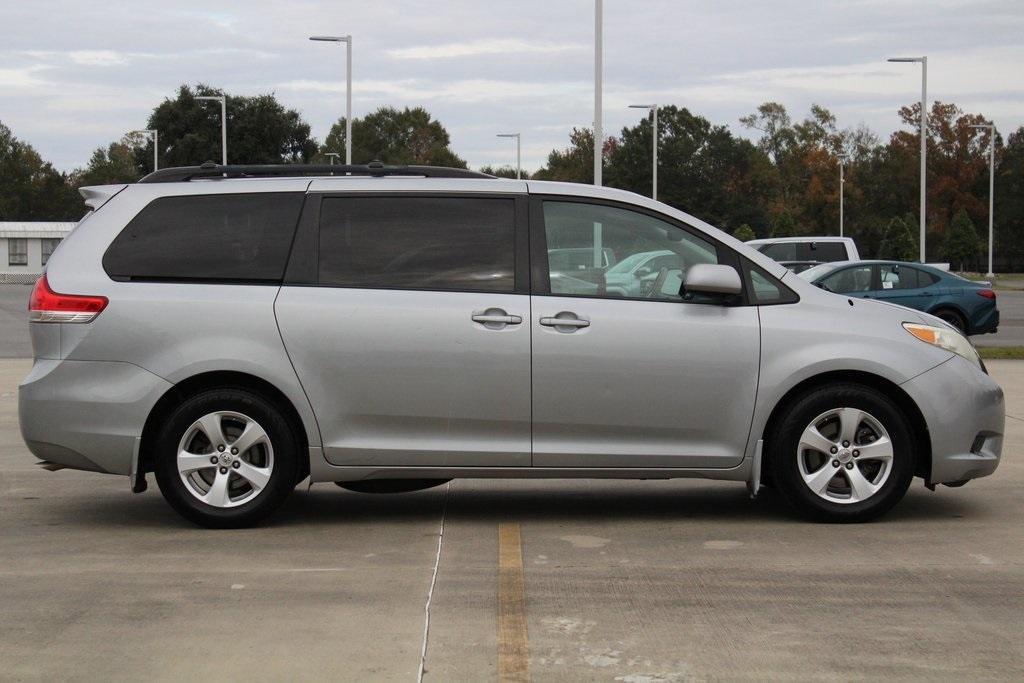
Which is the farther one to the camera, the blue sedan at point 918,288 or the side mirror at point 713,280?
the blue sedan at point 918,288

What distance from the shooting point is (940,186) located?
97688mm

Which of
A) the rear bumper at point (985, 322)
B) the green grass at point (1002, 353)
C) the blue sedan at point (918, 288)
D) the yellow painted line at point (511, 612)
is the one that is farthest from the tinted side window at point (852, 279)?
the yellow painted line at point (511, 612)

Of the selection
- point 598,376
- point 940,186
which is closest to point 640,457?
point 598,376

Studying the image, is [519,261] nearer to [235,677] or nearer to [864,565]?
[864,565]

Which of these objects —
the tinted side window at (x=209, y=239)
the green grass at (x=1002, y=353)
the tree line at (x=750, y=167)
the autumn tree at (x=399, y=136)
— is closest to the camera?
the tinted side window at (x=209, y=239)

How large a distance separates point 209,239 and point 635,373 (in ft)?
7.55

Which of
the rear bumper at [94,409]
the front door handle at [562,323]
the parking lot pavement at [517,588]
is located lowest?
the parking lot pavement at [517,588]

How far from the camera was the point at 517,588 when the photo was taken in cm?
603

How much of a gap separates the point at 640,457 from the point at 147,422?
250 cm

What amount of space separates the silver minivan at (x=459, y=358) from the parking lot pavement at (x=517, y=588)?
0.37 metres

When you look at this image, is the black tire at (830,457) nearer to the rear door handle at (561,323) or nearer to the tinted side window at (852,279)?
the rear door handle at (561,323)

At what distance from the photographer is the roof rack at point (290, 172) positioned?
7645 millimetres

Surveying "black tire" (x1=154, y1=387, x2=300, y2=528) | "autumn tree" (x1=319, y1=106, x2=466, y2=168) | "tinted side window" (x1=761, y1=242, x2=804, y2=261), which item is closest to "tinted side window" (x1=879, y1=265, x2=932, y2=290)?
"tinted side window" (x1=761, y1=242, x2=804, y2=261)

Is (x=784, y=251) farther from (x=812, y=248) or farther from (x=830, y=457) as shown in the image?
(x=830, y=457)
